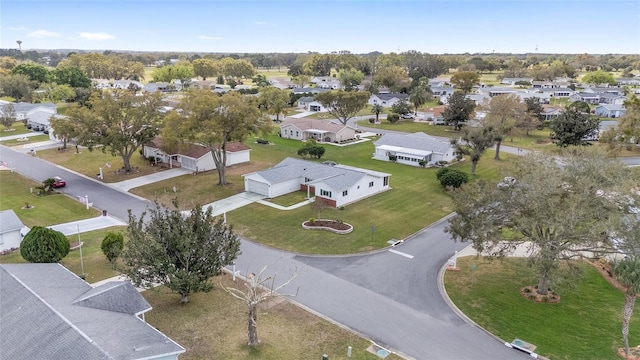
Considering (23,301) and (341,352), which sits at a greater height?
(23,301)

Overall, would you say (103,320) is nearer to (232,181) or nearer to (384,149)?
(232,181)

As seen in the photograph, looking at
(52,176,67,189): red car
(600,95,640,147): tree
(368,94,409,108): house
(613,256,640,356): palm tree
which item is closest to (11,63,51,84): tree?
(368,94,409,108): house

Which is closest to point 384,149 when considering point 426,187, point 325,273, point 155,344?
point 426,187

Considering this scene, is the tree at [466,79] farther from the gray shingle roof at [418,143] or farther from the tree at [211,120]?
the tree at [211,120]

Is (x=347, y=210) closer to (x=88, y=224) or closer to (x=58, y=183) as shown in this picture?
(x=88, y=224)

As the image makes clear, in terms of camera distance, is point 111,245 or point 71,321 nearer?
point 71,321

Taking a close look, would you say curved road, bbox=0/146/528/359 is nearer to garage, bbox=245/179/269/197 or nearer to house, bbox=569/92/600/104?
garage, bbox=245/179/269/197

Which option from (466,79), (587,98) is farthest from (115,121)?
(587,98)
